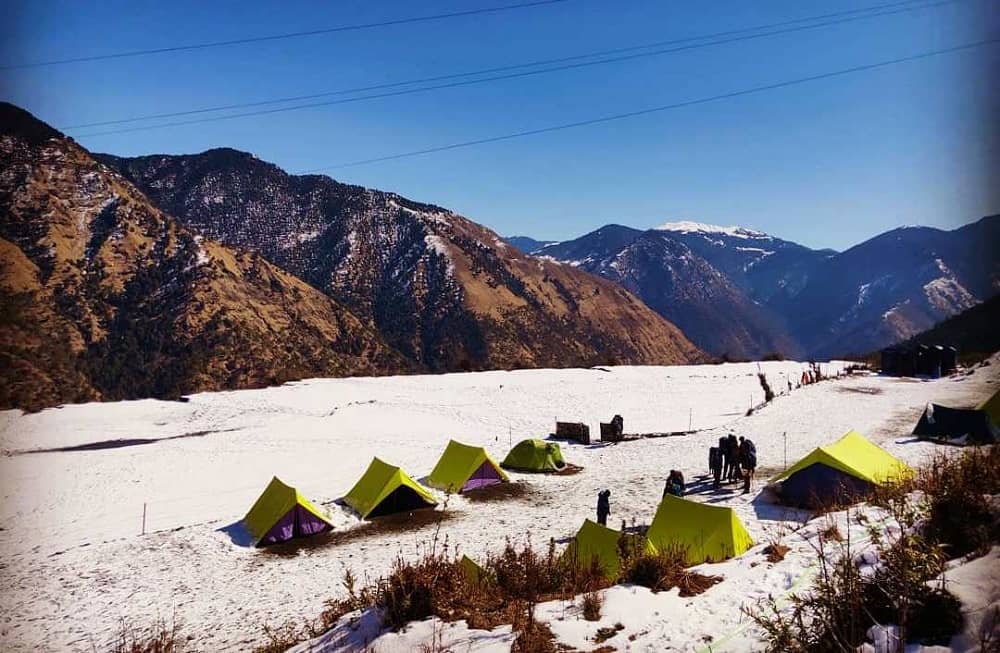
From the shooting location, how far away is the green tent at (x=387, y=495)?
17.0 m

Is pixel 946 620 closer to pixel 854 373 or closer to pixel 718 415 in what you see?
pixel 718 415

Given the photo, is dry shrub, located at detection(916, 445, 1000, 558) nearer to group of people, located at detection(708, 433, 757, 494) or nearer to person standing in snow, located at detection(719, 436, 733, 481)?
group of people, located at detection(708, 433, 757, 494)

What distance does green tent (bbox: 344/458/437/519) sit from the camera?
1703 cm

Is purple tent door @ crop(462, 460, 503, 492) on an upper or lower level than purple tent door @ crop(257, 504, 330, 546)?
upper

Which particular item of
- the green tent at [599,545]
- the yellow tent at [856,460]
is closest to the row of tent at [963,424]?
the yellow tent at [856,460]

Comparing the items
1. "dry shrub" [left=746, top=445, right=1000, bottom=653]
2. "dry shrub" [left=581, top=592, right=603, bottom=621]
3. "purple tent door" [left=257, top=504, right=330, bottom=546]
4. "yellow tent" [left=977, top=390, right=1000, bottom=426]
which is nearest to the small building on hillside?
"yellow tent" [left=977, top=390, right=1000, bottom=426]

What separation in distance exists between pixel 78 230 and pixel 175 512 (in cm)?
7456

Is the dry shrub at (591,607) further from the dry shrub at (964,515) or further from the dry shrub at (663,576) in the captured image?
the dry shrub at (964,515)

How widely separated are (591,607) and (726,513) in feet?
19.7

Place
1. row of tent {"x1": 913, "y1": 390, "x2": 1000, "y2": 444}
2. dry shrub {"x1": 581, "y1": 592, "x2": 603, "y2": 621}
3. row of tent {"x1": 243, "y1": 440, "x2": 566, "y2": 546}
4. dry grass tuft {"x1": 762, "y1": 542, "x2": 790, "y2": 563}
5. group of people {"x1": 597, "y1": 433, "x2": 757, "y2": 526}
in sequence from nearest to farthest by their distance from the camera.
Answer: dry shrub {"x1": 581, "y1": 592, "x2": 603, "y2": 621} < dry grass tuft {"x1": 762, "y1": 542, "x2": 790, "y2": 563} < row of tent {"x1": 243, "y1": 440, "x2": 566, "y2": 546} < group of people {"x1": 597, "y1": 433, "x2": 757, "y2": 526} < row of tent {"x1": 913, "y1": 390, "x2": 1000, "y2": 444}

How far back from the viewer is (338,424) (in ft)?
103

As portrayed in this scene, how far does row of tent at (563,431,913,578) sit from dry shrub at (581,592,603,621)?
1474mm

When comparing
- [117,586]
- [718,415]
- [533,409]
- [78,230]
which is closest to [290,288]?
[78,230]

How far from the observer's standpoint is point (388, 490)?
56.0ft
